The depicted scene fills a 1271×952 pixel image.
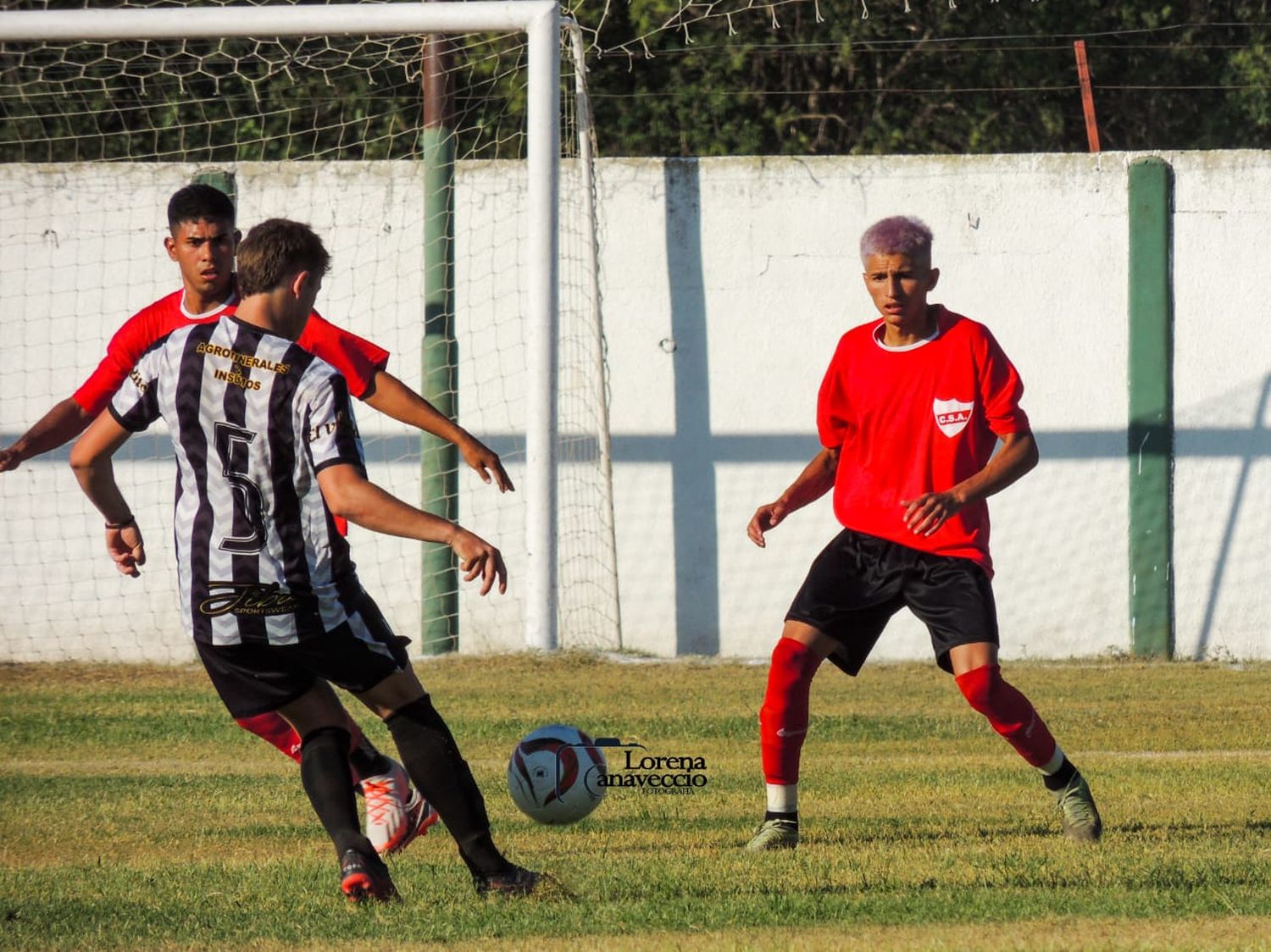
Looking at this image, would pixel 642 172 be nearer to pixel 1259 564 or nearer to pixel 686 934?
pixel 1259 564

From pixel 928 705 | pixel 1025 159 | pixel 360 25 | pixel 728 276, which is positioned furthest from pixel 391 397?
pixel 1025 159

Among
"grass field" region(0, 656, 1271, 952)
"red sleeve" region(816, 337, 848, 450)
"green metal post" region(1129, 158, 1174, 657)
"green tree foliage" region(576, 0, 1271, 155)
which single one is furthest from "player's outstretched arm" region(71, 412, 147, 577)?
"green tree foliage" region(576, 0, 1271, 155)

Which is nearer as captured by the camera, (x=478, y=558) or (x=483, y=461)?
(x=478, y=558)

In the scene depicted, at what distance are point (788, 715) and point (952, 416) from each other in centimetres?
113

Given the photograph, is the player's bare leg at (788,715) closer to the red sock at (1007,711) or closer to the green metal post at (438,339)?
the red sock at (1007,711)

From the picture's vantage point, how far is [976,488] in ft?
18.2

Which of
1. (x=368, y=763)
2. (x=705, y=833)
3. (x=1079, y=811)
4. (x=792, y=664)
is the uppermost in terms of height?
(x=792, y=664)

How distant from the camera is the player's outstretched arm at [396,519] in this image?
436cm

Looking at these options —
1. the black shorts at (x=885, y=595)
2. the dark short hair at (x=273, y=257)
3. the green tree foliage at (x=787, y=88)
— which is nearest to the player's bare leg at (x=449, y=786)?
the dark short hair at (x=273, y=257)

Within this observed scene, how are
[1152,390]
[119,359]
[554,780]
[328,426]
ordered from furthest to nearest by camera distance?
[1152,390] → [119,359] → [554,780] → [328,426]

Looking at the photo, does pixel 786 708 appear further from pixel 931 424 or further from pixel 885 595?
pixel 931 424

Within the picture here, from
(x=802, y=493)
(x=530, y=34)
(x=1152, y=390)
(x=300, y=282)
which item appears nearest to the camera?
(x=300, y=282)

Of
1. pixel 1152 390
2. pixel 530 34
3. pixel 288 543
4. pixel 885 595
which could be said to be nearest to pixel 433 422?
pixel 288 543

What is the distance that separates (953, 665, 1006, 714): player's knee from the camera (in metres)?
5.64
